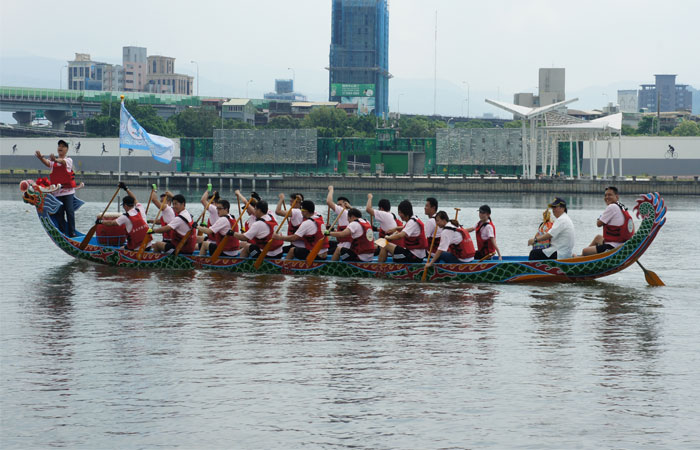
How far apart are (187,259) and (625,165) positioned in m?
92.7

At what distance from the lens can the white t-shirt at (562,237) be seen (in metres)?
19.3

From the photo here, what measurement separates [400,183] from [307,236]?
6903cm

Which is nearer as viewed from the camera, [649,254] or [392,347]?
[392,347]

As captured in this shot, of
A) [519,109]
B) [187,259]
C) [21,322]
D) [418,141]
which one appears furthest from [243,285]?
[418,141]

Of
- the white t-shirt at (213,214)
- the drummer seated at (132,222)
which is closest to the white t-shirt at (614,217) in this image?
the white t-shirt at (213,214)

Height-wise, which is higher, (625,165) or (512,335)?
(625,165)

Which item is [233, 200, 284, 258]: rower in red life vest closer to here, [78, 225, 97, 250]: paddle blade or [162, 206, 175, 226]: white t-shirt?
[162, 206, 175, 226]: white t-shirt

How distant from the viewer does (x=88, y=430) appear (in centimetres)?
975

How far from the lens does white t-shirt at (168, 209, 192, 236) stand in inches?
832

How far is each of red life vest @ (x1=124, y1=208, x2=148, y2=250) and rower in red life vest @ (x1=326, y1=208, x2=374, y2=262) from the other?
526 centimetres

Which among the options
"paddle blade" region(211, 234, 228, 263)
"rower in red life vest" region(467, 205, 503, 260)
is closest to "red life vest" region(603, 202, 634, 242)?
"rower in red life vest" region(467, 205, 503, 260)

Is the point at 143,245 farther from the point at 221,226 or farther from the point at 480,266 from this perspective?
the point at 480,266

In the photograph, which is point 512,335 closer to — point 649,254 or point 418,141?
point 649,254

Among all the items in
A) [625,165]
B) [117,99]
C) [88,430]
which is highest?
[117,99]
